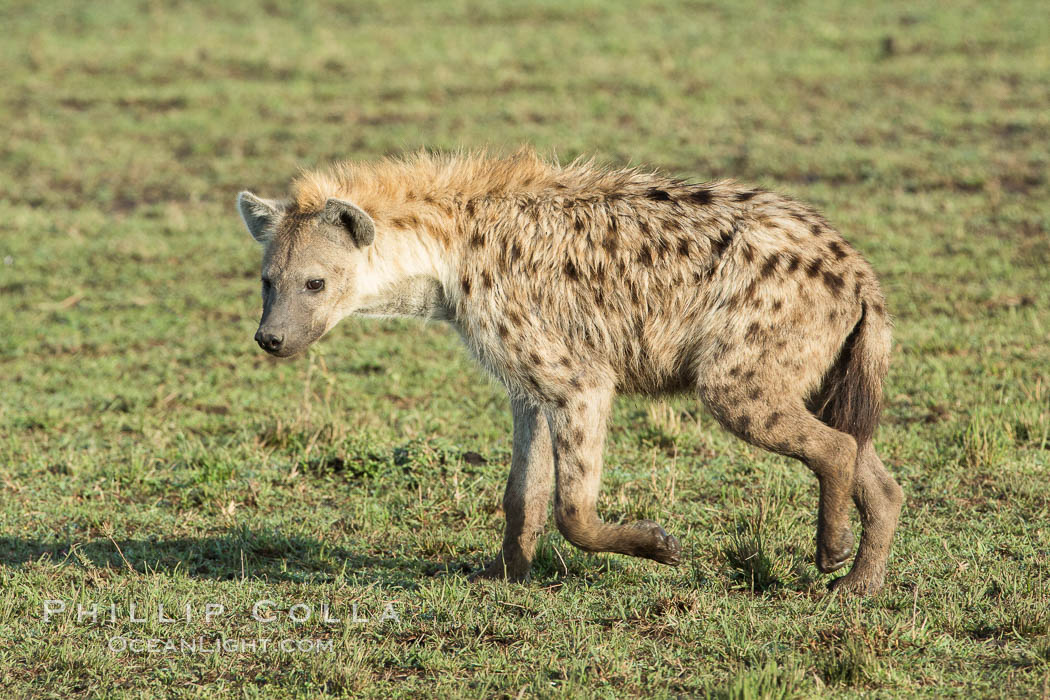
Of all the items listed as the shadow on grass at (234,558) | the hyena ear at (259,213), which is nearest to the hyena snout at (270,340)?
the hyena ear at (259,213)

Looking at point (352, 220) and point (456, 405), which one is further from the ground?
point (352, 220)

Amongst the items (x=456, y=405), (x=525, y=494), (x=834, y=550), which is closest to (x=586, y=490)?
(x=525, y=494)

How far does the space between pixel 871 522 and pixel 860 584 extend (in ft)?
0.66

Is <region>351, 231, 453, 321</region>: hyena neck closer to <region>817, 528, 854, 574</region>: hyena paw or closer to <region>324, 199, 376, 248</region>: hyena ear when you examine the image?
<region>324, 199, 376, 248</region>: hyena ear

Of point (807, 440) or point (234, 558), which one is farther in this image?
point (234, 558)

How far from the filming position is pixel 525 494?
166 inches

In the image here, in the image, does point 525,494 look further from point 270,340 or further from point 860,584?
point 860,584

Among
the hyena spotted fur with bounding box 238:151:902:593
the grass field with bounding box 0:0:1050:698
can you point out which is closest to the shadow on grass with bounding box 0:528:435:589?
the grass field with bounding box 0:0:1050:698

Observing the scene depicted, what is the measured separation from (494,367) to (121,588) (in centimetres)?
142

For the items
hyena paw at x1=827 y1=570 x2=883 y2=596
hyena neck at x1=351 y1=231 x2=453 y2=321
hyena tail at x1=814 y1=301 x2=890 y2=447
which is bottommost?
hyena paw at x1=827 y1=570 x2=883 y2=596

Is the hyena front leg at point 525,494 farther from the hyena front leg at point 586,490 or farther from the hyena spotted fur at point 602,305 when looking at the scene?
the hyena front leg at point 586,490

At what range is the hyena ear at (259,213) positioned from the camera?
4.17 m

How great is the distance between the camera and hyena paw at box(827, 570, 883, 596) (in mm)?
3869

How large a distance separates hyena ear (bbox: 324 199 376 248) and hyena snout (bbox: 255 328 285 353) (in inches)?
16.0
